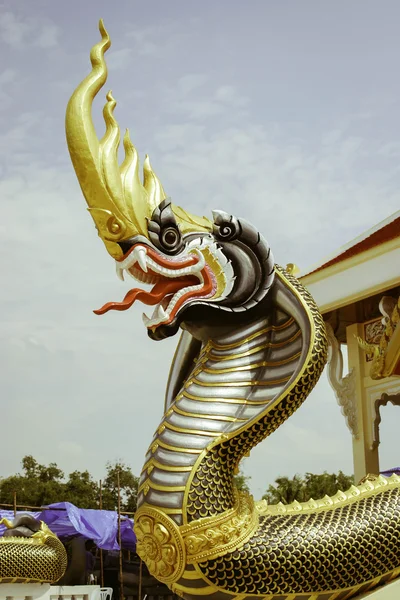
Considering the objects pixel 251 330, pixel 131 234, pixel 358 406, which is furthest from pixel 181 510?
pixel 358 406

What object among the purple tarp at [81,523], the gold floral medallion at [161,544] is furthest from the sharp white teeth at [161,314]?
the purple tarp at [81,523]

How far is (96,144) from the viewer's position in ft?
7.98

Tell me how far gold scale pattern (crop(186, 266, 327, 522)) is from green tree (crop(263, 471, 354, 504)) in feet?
33.5

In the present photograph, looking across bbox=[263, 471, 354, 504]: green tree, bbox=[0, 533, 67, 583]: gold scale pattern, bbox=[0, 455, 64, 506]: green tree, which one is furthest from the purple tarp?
bbox=[0, 455, 64, 506]: green tree

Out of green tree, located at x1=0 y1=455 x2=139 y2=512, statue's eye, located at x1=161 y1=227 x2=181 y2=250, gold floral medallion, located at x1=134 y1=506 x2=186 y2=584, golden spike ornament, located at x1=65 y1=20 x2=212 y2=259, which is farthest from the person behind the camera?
green tree, located at x1=0 y1=455 x2=139 y2=512

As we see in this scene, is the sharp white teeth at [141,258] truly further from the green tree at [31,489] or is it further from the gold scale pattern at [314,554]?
the green tree at [31,489]

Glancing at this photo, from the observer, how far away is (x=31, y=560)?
209 inches

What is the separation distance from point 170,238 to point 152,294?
195 millimetres

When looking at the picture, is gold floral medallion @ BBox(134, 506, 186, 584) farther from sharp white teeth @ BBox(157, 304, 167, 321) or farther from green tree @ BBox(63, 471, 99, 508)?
green tree @ BBox(63, 471, 99, 508)

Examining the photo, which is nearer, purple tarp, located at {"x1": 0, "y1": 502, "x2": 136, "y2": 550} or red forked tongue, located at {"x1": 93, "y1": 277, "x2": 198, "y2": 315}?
red forked tongue, located at {"x1": 93, "y1": 277, "x2": 198, "y2": 315}

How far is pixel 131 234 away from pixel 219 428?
0.68m

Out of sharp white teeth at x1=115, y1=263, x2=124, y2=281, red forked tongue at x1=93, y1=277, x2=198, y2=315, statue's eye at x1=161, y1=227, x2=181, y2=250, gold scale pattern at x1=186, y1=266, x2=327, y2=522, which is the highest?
statue's eye at x1=161, y1=227, x2=181, y2=250

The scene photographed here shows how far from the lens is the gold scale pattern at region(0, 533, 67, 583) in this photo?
504cm

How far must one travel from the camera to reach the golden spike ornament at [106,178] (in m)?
2.41
